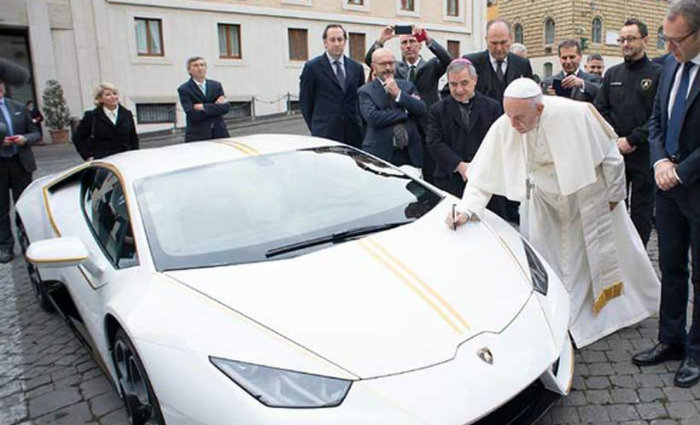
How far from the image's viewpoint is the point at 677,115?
2834 mm

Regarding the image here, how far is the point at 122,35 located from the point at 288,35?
7447 millimetres

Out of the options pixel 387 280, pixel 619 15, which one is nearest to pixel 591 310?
pixel 387 280

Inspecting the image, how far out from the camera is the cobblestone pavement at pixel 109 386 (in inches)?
106

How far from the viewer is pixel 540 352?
2.24m

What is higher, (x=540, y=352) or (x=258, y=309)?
(x=258, y=309)

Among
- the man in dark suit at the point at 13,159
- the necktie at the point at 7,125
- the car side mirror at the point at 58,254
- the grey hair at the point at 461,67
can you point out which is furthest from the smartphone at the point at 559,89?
the necktie at the point at 7,125

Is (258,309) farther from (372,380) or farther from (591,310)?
(591,310)

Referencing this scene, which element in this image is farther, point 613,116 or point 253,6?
point 253,6

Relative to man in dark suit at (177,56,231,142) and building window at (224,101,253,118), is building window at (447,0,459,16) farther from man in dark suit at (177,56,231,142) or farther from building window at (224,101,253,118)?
man in dark suit at (177,56,231,142)

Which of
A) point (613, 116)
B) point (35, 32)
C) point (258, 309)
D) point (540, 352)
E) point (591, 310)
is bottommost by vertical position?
point (591, 310)

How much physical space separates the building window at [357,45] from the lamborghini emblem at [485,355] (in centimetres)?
2806

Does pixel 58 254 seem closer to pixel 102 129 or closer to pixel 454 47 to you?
pixel 102 129

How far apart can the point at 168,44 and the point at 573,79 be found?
68.6 feet

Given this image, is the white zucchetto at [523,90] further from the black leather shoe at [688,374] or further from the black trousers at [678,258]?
the black leather shoe at [688,374]
